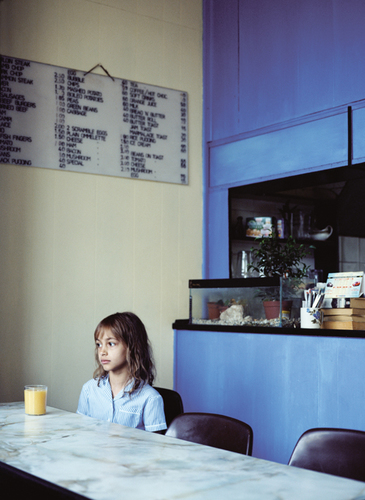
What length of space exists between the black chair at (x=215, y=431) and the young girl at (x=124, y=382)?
267mm

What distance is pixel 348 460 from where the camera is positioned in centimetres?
147

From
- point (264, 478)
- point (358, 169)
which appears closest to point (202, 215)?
point (358, 169)

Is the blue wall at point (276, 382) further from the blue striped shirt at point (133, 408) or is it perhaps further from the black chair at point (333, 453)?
the black chair at point (333, 453)

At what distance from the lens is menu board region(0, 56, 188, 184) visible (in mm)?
3291

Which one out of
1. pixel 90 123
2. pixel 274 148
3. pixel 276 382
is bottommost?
pixel 276 382

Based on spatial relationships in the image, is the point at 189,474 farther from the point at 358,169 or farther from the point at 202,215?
the point at 202,215

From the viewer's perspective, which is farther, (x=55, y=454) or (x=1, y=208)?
(x=1, y=208)

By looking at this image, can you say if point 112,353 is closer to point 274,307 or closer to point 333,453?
point 333,453

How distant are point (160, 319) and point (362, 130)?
1658 mm

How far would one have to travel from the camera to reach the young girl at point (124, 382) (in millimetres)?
2057

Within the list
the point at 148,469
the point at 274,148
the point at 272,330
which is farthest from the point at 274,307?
the point at 148,469

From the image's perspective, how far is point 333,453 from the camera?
4.89ft

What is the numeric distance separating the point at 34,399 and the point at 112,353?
35 centimetres

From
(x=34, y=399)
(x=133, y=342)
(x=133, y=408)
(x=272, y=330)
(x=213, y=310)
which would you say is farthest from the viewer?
(x=213, y=310)
